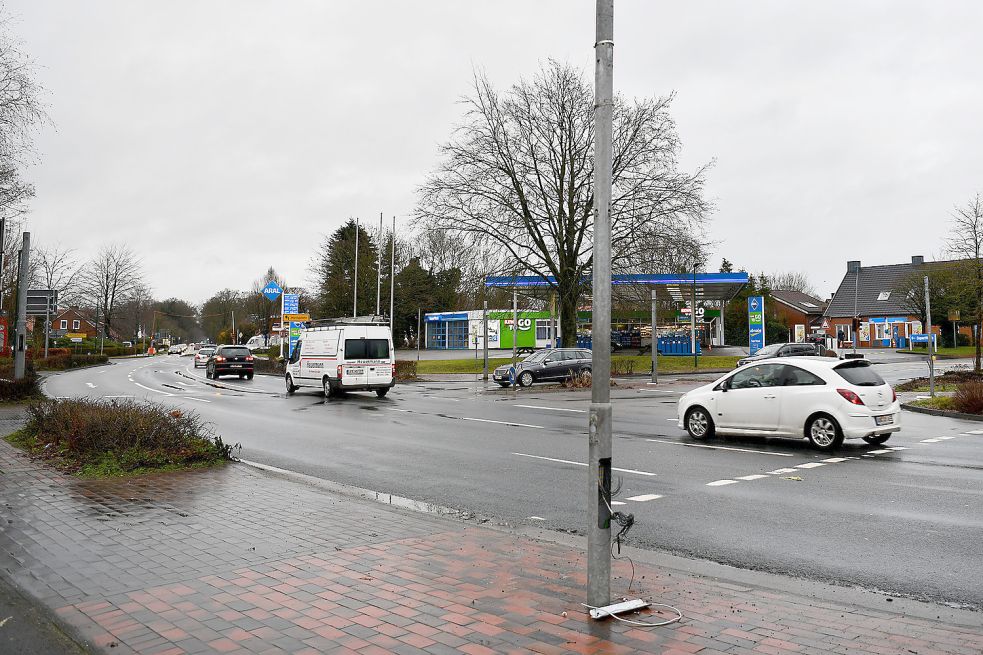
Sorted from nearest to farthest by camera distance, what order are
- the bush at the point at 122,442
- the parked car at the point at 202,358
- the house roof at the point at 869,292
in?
the bush at the point at 122,442 → the parked car at the point at 202,358 → the house roof at the point at 869,292

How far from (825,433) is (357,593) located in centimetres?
986

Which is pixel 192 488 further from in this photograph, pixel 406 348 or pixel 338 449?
pixel 406 348

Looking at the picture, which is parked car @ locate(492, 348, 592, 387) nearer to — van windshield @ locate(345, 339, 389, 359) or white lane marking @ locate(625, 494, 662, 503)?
van windshield @ locate(345, 339, 389, 359)

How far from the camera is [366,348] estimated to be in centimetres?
2527

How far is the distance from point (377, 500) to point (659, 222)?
91.0 feet

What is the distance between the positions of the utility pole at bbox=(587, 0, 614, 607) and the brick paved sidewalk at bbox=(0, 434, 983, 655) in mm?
352

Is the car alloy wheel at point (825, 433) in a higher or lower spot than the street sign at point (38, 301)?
lower

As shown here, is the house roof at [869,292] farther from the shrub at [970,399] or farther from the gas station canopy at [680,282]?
the shrub at [970,399]

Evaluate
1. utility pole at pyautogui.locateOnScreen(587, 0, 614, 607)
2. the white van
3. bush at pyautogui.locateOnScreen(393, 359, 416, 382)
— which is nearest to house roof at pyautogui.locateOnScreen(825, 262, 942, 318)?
bush at pyautogui.locateOnScreen(393, 359, 416, 382)

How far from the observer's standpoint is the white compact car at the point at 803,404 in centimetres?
1217

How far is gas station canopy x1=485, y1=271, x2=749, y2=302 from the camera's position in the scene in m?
35.7

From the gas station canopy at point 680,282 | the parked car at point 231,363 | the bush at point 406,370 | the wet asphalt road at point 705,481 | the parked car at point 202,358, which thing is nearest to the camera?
the wet asphalt road at point 705,481

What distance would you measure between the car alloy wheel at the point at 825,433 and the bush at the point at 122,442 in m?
9.41

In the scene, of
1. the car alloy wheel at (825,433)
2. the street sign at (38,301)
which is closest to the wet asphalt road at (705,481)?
the car alloy wheel at (825,433)
